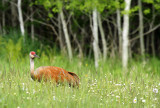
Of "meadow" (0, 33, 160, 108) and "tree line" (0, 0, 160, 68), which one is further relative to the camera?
"tree line" (0, 0, 160, 68)

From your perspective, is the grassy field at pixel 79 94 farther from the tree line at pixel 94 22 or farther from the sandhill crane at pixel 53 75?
the tree line at pixel 94 22

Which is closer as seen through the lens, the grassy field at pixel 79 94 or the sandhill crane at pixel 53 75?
the grassy field at pixel 79 94

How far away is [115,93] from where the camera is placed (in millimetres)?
5699

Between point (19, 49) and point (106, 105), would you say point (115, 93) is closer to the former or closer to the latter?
point (106, 105)

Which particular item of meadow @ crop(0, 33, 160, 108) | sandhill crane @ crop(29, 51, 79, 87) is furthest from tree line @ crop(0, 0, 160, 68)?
meadow @ crop(0, 33, 160, 108)

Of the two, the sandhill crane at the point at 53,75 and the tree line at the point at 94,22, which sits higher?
the tree line at the point at 94,22

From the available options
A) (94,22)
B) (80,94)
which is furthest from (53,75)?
(94,22)

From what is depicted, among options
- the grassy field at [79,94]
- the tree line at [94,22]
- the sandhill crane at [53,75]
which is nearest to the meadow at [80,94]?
the grassy field at [79,94]

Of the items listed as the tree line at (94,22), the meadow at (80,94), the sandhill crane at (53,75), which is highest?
the tree line at (94,22)

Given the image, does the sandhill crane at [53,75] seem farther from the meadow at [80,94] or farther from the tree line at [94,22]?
the tree line at [94,22]

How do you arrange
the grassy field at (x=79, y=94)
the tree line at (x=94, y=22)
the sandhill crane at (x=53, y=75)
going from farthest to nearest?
1. the tree line at (x=94, y=22)
2. the sandhill crane at (x=53, y=75)
3. the grassy field at (x=79, y=94)

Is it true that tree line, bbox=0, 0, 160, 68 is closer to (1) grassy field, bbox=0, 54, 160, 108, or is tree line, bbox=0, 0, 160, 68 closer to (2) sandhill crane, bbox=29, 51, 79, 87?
(2) sandhill crane, bbox=29, 51, 79, 87

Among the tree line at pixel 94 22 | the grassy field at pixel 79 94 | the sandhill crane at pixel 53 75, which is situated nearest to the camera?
the grassy field at pixel 79 94

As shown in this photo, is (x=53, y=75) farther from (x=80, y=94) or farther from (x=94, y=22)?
(x=94, y=22)
